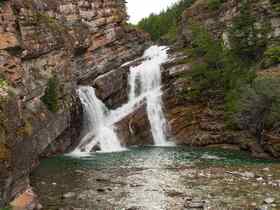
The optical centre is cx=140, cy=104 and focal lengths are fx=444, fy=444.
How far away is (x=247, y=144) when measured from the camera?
43.9 meters

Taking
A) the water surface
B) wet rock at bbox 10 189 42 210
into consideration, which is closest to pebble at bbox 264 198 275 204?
the water surface

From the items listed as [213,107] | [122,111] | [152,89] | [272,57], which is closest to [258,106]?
[272,57]

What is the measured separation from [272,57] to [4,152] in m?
36.0

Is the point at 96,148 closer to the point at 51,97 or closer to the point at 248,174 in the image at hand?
the point at 51,97

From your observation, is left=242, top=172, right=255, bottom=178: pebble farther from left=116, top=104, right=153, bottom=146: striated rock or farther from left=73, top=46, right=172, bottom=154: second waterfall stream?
left=116, top=104, right=153, bottom=146: striated rock

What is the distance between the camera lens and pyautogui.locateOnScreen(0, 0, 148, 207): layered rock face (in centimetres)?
1988

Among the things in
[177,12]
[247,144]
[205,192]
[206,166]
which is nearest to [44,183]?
[205,192]

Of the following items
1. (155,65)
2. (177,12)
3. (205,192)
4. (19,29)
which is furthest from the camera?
(177,12)

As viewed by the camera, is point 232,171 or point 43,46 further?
point 43,46

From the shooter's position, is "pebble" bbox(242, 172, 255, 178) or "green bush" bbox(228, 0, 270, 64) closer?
"pebble" bbox(242, 172, 255, 178)

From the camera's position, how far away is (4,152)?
58.9ft

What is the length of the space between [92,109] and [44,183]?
24145mm

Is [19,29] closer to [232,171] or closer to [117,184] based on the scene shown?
Result: [117,184]

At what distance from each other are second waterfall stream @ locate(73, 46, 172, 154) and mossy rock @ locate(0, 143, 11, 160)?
2816 centimetres
